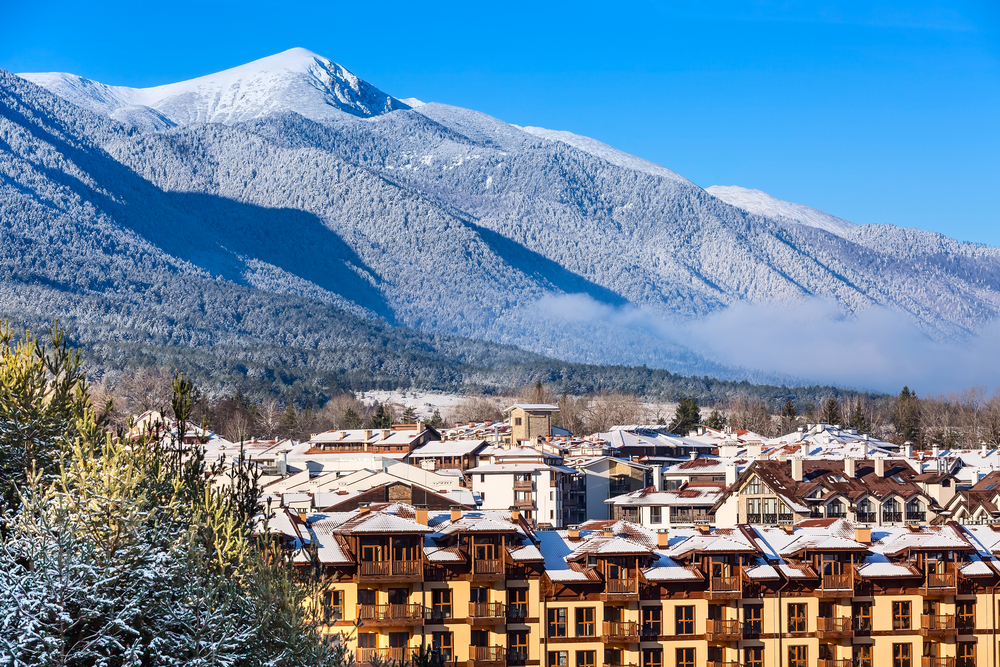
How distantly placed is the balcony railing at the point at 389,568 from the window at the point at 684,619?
29.5ft

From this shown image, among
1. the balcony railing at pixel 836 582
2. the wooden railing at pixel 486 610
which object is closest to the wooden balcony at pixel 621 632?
the wooden railing at pixel 486 610

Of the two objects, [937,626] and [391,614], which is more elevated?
[391,614]

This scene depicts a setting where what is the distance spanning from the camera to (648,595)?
46.2 meters

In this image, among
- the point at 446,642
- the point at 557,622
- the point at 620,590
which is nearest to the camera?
the point at 446,642

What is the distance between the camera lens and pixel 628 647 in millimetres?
45406

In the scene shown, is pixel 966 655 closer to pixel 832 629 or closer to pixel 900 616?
pixel 900 616

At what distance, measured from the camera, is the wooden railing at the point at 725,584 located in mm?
46531

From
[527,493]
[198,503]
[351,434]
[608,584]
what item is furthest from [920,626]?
[351,434]

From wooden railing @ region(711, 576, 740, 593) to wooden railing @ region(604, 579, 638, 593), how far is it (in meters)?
2.91

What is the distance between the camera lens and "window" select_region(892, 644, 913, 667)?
48.5 meters

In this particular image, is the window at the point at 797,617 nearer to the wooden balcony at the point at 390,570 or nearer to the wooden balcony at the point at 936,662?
the wooden balcony at the point at 936,662

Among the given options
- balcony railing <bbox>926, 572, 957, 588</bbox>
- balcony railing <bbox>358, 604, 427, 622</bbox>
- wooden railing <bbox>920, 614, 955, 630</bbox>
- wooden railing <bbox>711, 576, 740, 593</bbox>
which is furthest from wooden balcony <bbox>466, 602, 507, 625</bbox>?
balcony railing <bbox>926, 572, 957, 588</bbox>

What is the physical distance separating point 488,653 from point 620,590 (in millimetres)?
4894

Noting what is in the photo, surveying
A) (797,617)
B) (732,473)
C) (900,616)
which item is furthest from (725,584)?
(732,473)
